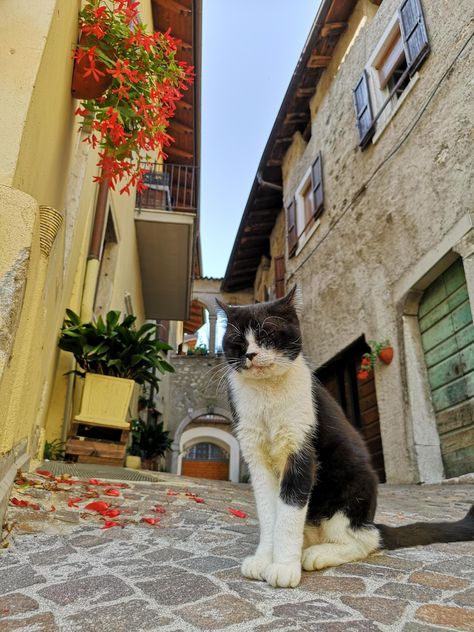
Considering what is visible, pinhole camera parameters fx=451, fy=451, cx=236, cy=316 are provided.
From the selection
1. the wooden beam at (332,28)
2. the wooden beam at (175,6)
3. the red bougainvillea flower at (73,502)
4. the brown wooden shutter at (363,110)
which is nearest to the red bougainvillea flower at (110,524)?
the red bougainvillea flower at (73,502)

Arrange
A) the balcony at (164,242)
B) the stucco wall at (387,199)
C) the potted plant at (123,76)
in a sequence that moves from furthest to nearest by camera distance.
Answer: the balcony at (164,242), the stucco wall at (387,199), the potted plant at (123,76)

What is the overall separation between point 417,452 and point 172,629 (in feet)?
16.5

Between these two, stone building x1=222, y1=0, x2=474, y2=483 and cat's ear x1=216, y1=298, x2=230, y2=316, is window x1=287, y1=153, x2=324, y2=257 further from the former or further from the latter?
cat's ear x1=216, y1=298, x2=230, y2=316

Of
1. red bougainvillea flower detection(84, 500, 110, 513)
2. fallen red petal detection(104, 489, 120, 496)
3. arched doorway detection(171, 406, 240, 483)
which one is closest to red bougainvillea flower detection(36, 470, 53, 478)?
fallen red petal detection(104, 489, 120, 496)

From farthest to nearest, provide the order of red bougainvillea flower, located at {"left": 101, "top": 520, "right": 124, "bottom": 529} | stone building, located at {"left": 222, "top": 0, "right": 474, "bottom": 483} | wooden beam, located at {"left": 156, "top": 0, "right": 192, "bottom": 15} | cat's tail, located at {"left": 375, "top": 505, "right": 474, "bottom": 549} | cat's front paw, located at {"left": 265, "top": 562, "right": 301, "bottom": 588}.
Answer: wooden beam, located at {"left": 156, "top": 0, "right": 192, "bottom": 15}, stone building, located at {"left": 222, "top": 0, "right": 474, "bottom": 483}, red bougainvillea flower, located at {"left": 101, "top": 520, "right": 124, "bottom": 529}, cat's tail, located at {"left": 375, "top": 505, "right": 474, "bottom": 549}, cat's front paw, located at {"left": 265, "top": 562, "right": 301, "bottom": 588}

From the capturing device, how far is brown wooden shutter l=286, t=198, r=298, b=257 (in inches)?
402

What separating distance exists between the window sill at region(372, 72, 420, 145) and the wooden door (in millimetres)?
3271

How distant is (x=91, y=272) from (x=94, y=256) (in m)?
0.21

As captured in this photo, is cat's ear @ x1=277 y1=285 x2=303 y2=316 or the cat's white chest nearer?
the cat's white chest

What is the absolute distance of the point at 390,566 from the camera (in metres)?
1.77

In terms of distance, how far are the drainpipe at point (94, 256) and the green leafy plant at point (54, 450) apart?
1331 millimetres

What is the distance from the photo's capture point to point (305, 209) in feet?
34.1

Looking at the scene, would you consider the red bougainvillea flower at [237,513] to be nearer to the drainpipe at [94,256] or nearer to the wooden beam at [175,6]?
the drainpipe at [94,256]

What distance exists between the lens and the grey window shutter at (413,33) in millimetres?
6215
